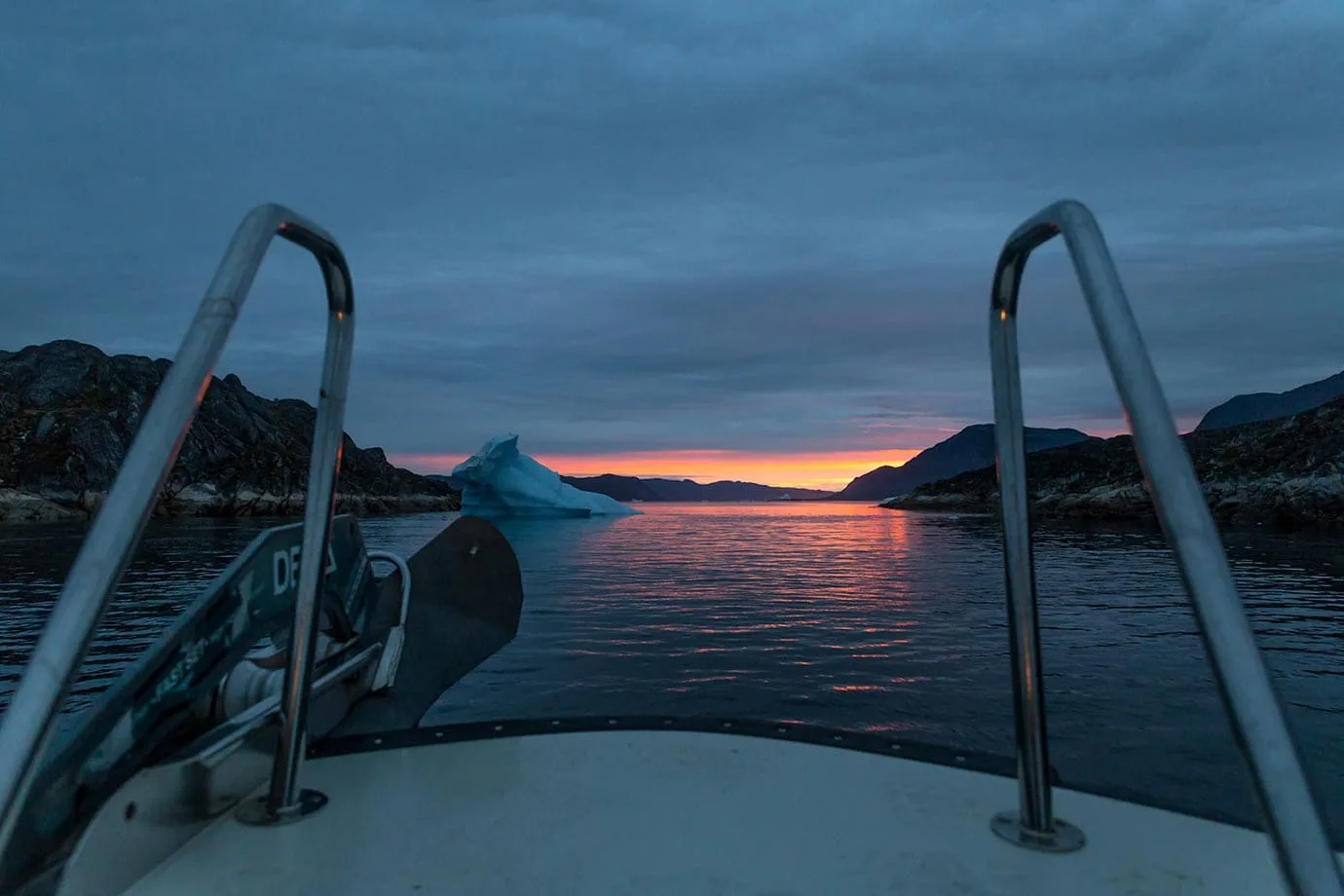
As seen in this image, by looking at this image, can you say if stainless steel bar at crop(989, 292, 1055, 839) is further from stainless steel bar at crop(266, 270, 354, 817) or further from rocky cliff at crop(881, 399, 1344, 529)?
rocky cliff at crop(881, 399, 1344, 529)

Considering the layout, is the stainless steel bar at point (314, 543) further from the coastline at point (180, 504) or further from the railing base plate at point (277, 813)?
the coastline at point (180, 504)

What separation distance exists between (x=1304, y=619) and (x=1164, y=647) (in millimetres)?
4371

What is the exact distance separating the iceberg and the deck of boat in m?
48.1

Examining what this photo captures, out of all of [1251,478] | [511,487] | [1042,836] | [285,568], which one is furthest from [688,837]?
[511,487]

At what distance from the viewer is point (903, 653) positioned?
33.8 feet

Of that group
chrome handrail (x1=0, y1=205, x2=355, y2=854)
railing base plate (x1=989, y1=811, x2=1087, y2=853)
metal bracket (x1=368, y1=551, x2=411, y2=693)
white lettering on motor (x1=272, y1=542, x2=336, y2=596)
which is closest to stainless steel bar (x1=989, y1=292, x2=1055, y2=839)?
railing base plate (x1=989, y1=811, x2=1087, y2=853)

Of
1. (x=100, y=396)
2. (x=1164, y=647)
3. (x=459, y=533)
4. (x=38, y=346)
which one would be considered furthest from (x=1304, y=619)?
(x=38, y=346)

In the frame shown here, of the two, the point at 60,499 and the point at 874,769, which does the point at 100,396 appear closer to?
the point at 60,499

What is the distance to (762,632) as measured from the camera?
11.9 meters

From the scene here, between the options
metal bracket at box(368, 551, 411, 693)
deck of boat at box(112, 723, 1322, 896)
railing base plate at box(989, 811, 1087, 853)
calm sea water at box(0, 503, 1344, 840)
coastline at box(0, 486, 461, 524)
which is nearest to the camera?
deck of boat at box(112, 723, 1322, 896)

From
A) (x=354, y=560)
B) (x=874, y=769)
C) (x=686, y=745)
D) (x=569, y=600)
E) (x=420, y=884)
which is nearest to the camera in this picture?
(x=420, y=884)

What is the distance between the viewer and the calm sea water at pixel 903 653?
6582 mm

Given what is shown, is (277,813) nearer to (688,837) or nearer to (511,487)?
(688,837)

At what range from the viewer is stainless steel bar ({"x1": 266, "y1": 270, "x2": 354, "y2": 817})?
6.88ft
